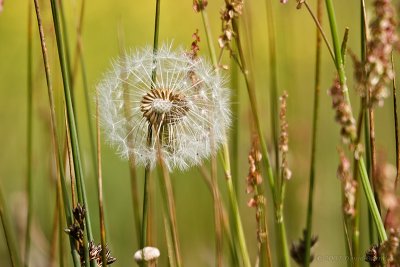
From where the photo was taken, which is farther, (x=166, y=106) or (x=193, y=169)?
(x=193, y=169)

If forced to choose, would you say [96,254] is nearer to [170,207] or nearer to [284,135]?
[170,207]

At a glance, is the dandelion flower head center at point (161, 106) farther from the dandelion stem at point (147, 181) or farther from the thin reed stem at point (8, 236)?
the thin reed stem at point (8, 236)

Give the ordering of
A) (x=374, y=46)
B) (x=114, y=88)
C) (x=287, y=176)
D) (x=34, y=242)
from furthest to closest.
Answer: (x=34, y=242) < (x=114, y=88) < (x=287, y=176) < (x=374, y=46)

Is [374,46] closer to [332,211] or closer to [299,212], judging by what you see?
[299,212]

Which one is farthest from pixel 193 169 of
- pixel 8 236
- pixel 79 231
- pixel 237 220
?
pixel 79 231

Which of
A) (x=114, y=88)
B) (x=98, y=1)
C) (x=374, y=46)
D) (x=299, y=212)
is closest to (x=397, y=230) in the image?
(x=374, y=46)

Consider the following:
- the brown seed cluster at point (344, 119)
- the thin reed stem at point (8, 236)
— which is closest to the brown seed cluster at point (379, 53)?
the brown seed cluster at point (344, 119)
